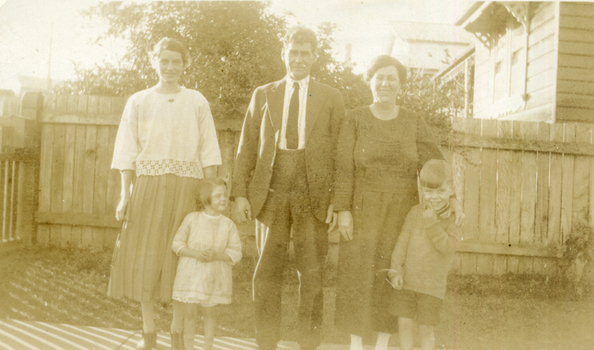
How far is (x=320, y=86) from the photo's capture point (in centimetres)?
290

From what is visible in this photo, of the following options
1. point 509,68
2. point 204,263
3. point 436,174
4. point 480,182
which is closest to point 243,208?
point 204,263

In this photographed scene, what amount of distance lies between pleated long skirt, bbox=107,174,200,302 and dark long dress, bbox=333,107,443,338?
3.12 feet

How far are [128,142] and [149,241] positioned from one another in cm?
58

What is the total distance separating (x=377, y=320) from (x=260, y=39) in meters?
2.34

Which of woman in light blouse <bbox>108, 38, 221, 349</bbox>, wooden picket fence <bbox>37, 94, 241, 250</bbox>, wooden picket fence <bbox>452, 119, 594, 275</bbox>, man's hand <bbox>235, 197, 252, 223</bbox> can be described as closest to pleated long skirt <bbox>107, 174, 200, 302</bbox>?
woman in light blouse <bbox>108, 38, 221, 349</bbox>

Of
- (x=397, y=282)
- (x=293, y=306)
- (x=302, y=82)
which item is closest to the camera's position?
(x=397, y=282)

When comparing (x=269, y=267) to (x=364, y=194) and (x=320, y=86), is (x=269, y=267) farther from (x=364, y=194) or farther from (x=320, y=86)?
(x=320, y=86)

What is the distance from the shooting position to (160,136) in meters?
2.87

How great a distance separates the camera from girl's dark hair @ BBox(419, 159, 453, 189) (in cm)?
269

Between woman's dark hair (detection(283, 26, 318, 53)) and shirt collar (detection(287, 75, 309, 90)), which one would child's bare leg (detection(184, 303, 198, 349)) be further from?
woman's dark hair (detection(283, 26, 318, 53))

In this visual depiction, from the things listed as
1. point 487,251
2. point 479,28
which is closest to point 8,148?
point 487,251

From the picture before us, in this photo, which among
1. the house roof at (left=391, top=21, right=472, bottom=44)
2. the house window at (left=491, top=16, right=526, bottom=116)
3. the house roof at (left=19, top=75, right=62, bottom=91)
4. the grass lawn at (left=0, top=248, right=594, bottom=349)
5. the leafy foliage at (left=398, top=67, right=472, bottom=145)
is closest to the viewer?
the house roof at (left=391, top=21, right=472, bottom=44)

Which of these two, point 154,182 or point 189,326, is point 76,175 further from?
point 189,326

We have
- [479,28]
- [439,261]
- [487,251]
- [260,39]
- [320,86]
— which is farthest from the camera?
[479,28]
